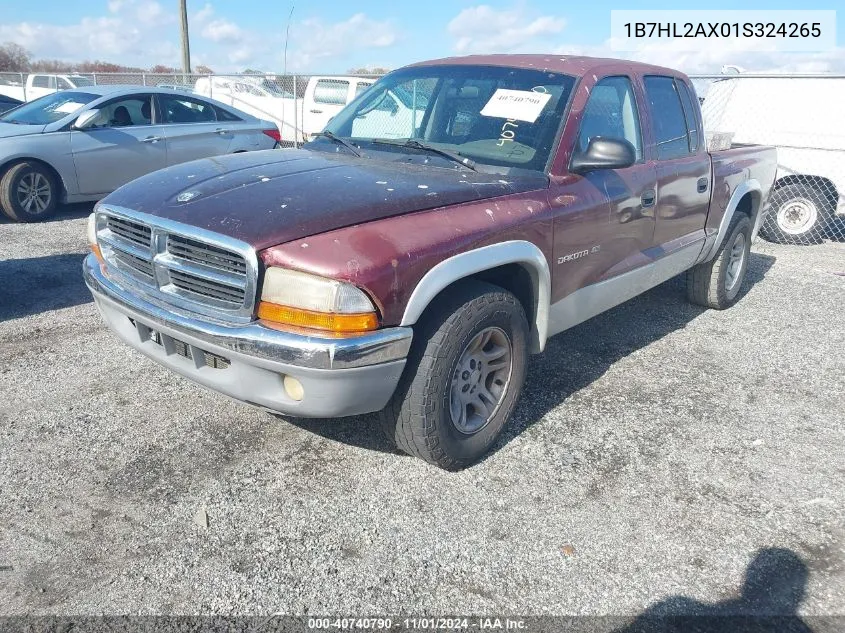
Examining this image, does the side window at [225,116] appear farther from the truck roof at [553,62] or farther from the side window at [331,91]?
the truck roof at [553,62]

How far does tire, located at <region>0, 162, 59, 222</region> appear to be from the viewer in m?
7.66

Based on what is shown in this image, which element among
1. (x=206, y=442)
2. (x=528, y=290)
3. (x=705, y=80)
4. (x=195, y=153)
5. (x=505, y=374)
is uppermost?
(x=705, y=80)

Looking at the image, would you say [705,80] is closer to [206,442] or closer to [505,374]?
[505,374]

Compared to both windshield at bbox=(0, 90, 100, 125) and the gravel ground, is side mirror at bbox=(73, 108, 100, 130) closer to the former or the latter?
windshield at bbox=(0, 90, 100, 125)

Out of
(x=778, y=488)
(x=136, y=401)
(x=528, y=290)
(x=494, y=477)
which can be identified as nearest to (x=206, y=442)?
(x=136, y=401)

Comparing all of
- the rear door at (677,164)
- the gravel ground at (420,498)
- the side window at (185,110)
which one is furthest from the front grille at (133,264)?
the side window at (185,110)

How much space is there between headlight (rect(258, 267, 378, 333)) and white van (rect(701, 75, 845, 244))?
7585 millimetres

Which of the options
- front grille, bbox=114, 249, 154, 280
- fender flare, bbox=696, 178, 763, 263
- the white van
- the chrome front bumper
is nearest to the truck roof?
fender flare, bbox=696, 178, 763, 263

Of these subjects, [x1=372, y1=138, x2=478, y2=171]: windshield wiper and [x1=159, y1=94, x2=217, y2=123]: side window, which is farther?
[x1=159, y1=94, x2=217, y2=123]: side window

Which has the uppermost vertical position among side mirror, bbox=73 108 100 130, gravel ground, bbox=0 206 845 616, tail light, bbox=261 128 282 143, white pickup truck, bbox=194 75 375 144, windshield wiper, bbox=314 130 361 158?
white pickup truck, bbox=194 75 375 144

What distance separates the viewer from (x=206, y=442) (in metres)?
3.29

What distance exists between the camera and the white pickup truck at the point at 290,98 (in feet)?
45.7

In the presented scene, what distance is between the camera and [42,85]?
822 inches

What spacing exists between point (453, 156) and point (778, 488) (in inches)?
89.4
